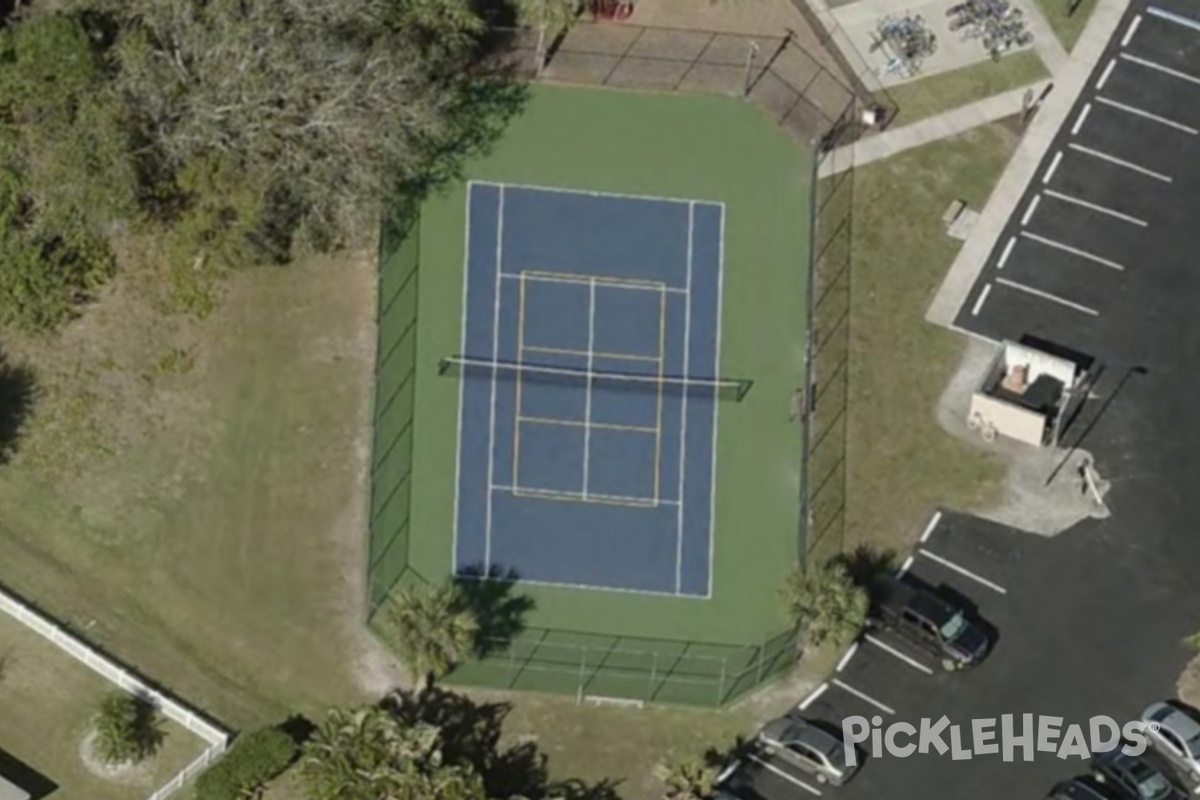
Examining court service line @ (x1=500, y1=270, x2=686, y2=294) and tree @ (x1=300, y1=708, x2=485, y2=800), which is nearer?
tree @ (x1=300, y1=708, x2=485, y2=800)

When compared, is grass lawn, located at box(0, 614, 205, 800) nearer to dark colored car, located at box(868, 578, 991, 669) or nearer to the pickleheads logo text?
the pickleheads logo text

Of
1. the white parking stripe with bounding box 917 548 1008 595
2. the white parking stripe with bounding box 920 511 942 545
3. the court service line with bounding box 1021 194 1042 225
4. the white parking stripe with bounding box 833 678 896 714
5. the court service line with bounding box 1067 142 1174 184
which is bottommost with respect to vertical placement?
the white parking stripe with bounding box 833 678 896 714

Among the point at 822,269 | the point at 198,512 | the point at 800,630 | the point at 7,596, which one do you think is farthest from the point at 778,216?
the point at 7,596

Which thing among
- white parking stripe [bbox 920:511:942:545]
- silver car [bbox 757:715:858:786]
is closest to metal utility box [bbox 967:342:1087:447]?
white parking stripe [bbox 920:511:942:545]

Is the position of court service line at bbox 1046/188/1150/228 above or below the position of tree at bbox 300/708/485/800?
above

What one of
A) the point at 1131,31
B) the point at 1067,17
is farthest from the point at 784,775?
the point at 1131,31

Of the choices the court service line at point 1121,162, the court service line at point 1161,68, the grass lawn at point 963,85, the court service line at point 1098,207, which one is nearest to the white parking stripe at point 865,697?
the court service line at point 1098,207

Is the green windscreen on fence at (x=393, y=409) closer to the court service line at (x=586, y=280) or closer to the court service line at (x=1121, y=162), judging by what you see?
the court service line at (x=586, y=280)
